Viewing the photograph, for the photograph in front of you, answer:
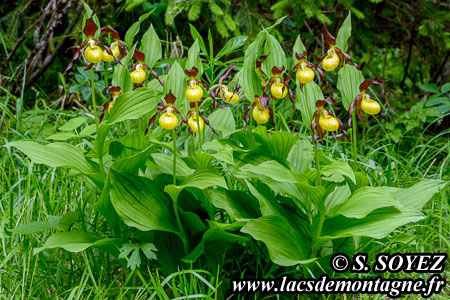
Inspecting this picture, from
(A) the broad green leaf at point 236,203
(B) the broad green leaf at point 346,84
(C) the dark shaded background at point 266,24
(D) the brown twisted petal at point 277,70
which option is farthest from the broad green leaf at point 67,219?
(C) the dark shaded background at point 266,24

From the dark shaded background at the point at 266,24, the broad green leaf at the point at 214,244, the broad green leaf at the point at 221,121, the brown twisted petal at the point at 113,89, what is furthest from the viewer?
the dark shaded background at the point at 266,24

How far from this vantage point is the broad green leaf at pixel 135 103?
1401 mm

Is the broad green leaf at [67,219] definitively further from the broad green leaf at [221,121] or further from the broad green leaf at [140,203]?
the broad green leaf at [221,121]

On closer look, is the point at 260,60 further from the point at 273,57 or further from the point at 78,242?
the point at 78,242

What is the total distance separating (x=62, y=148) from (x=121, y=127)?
0.75 meters

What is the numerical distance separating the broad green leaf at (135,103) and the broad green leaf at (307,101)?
44cm

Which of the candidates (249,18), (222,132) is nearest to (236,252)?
(222,132)

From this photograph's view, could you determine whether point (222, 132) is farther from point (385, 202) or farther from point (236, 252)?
point (385, 202)

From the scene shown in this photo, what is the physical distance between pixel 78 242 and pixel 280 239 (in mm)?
625

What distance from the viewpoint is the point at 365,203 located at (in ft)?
4.55

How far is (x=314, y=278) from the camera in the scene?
1.50m

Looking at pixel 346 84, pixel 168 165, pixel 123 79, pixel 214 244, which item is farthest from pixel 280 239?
pixel 123 79

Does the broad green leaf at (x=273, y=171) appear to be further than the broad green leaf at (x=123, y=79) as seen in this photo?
No

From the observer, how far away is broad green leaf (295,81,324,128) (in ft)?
4.90
